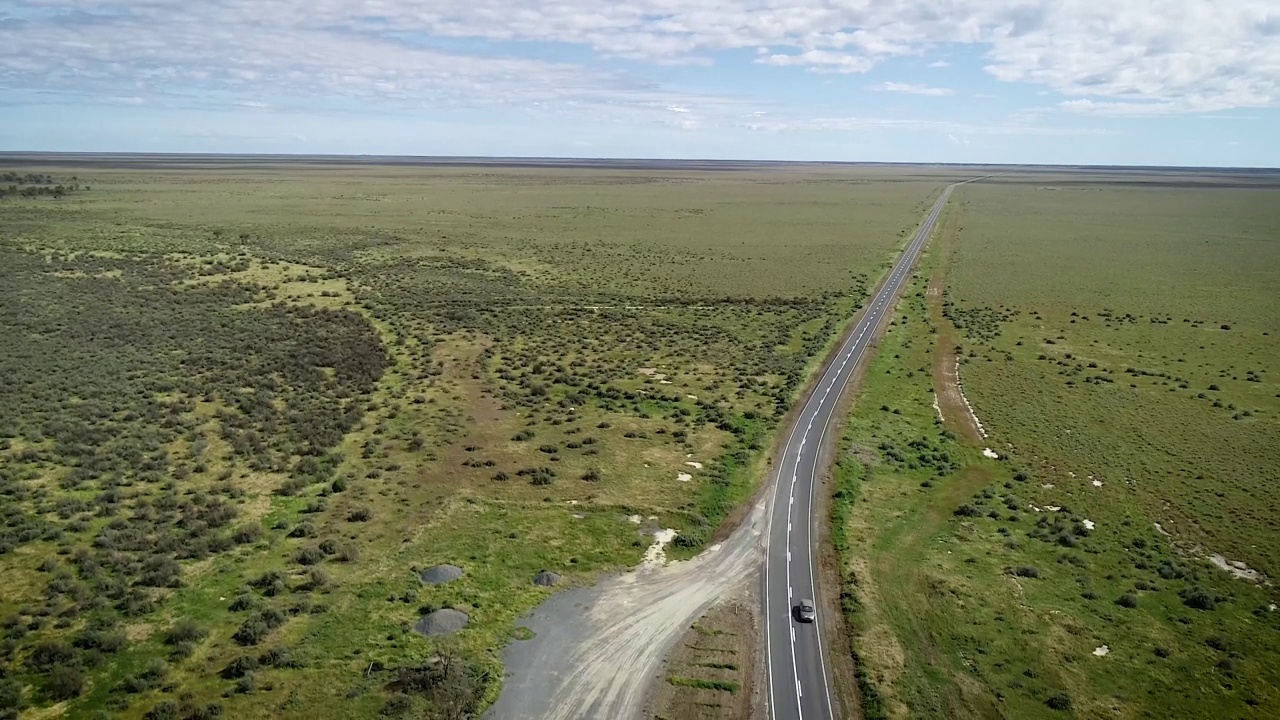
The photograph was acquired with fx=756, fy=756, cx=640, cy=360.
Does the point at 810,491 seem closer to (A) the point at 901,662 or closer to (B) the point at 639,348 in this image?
(A) the point at 901,662

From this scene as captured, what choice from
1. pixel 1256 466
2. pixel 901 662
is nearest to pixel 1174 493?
pixel 1256 466

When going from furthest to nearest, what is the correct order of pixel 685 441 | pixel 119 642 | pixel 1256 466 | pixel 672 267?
pixel 672 267 → pixel 685 441 → pixel 1256 466 → pixel 119 642

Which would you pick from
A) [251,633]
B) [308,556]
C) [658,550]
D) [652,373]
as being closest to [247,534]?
[308,556]

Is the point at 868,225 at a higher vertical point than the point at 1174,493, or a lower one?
higher

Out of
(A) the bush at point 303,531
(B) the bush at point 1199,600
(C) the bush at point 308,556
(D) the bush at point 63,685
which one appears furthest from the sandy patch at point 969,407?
(D) the bush at point 63,685

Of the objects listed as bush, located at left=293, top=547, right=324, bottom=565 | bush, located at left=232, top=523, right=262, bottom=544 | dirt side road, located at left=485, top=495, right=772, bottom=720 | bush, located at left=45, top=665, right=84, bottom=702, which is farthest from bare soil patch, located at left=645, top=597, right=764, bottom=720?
bush, located at left=232, top=523, right=262, bottom=544

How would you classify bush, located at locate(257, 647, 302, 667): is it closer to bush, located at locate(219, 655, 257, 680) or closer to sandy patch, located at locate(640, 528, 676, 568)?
bush, located at locate(219, 655, 257, 680)
